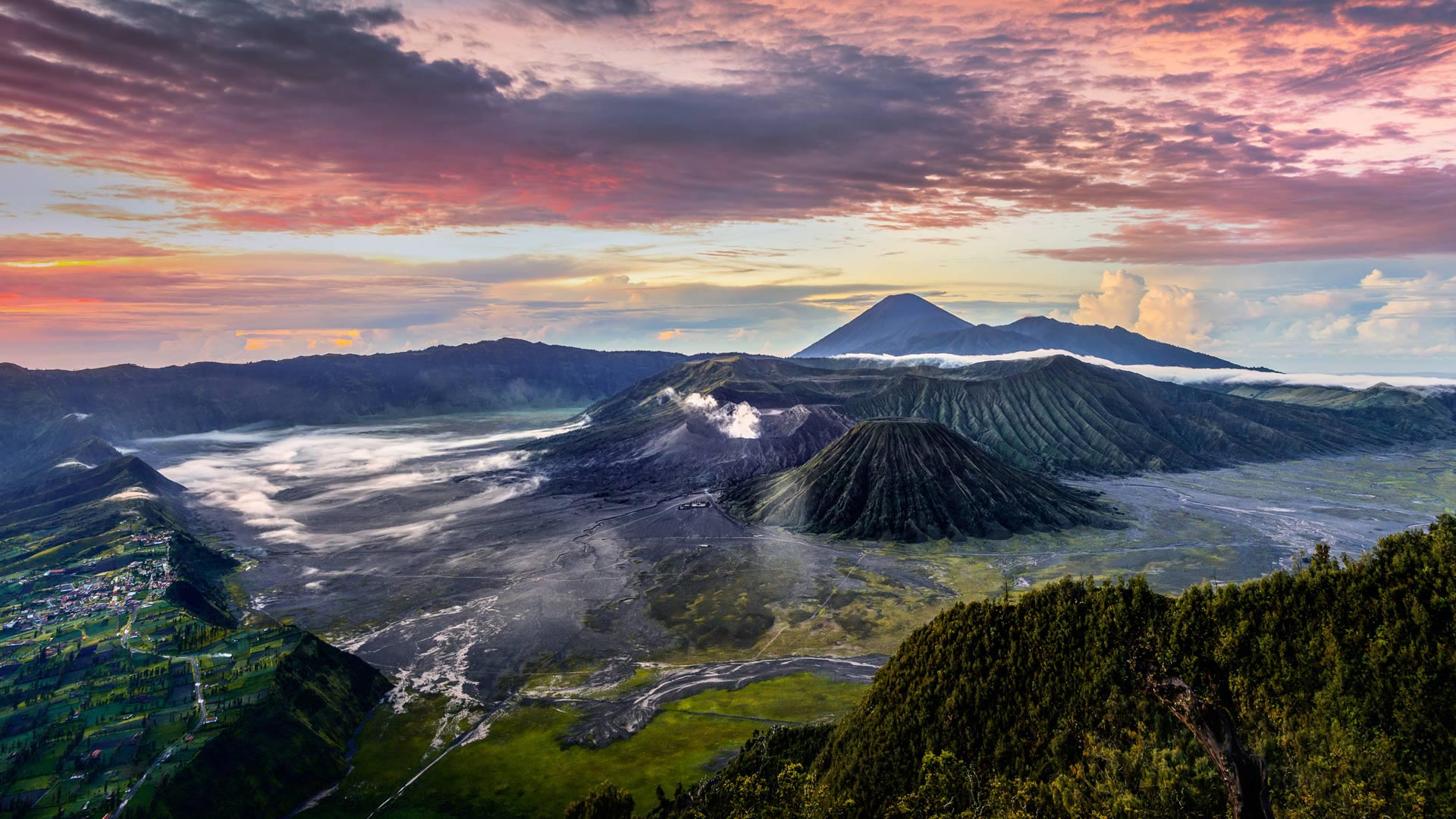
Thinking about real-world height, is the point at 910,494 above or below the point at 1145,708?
below

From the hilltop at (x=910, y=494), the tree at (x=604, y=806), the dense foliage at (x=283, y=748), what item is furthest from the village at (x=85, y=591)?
the hilltop at (x=910, y=494)

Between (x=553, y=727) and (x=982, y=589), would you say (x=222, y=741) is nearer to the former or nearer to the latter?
(x=553, y=727)

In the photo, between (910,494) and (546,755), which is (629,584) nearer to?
(546,755)

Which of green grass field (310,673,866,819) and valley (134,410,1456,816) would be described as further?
valley (134,410,1456,816)

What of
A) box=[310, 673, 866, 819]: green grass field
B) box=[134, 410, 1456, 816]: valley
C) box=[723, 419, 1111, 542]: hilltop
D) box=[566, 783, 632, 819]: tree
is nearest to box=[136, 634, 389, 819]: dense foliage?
box=[310, 673, 866, 819]: green grass field

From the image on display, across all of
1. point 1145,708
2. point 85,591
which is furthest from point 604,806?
point 85,591

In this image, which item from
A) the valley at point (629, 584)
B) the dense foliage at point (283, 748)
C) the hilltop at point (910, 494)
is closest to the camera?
the dense foliage at point (283, 748)

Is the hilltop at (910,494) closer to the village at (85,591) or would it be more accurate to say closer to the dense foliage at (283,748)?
the dense foliage at (283,748)

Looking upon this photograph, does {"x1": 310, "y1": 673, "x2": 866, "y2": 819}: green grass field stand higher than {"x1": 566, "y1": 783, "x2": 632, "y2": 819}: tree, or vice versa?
{"x1": 566, "y1": 783, "x2": 632, "y2": 819}: tree

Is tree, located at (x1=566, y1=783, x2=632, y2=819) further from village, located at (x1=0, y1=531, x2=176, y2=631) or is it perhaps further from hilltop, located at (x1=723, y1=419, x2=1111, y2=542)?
hilltop, located at (x1=723, y1=419, x2=1111, y2=542)
